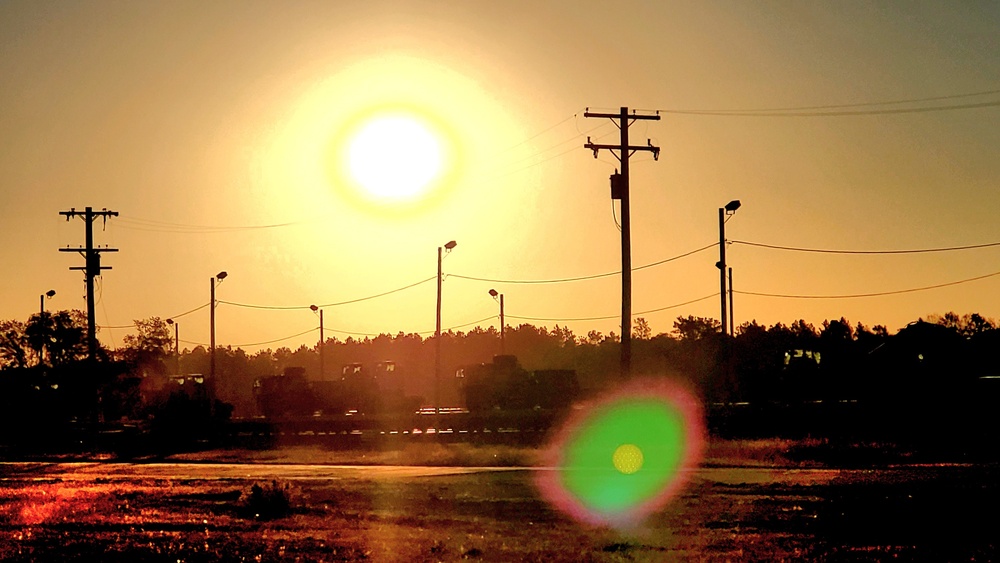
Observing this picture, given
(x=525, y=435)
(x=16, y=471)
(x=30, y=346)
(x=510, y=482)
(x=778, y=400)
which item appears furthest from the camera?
(x=30, y=346)

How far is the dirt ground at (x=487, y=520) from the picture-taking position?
20.9 m

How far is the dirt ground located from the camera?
68.4 feet

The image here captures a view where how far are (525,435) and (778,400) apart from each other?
17.8m

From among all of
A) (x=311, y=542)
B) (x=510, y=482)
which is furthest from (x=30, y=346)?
(x=311, y=542)

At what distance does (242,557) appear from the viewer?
67.9 feet

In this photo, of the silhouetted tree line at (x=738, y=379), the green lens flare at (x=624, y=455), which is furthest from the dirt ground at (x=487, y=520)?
the silhouetted tree line at (x=738, y=379)

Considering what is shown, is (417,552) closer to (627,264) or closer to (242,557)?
(242,557)

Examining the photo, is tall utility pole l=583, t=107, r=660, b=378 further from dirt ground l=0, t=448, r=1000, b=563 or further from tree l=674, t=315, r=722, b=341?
tree l=674, t=315, r=722, b=341

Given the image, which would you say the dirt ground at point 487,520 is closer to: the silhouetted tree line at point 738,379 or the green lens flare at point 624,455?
the green lens flare at point 624,455

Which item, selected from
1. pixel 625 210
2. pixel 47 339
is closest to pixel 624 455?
pixel 625 210

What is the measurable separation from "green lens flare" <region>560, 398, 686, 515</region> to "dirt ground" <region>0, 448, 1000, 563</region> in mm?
1426

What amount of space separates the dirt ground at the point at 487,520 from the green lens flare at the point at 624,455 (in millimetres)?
1426

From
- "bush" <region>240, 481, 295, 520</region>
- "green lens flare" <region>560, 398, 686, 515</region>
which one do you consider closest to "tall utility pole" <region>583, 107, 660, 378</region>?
"green lens flare" <region>560, 398, 686, 515</region>

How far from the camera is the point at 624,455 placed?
45.4 meters
